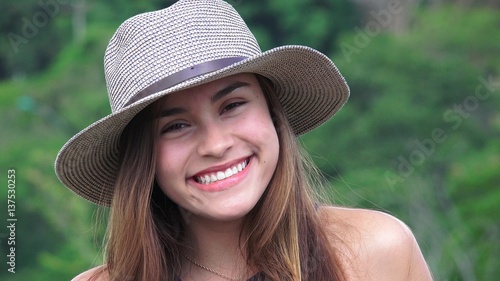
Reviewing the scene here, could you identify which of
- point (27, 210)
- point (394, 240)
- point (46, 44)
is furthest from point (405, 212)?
point (394, 240)

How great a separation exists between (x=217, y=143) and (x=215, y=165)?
0.05 m

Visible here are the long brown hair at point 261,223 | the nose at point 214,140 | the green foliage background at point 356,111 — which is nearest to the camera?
the nose at point 214,140

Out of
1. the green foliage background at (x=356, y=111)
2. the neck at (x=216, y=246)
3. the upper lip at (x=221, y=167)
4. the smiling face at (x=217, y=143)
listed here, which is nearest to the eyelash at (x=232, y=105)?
the smiling face at (x=217, y=143)

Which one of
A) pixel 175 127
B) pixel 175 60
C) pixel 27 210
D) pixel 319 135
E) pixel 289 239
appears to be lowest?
pixel 27 210

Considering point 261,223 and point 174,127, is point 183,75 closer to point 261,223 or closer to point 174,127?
point 174,127

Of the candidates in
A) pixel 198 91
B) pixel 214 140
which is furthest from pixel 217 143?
pixel 198 91

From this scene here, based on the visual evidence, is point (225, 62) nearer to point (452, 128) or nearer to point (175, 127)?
point (175, 127)

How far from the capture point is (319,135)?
17234 mm

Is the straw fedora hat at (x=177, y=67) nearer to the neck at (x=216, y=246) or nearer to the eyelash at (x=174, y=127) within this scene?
the eyelash at (x=174, y=127)

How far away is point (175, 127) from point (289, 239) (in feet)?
1.08

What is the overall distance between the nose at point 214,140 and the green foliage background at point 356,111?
1118cm

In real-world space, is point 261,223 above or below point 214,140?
below

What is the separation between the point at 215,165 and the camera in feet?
7.13

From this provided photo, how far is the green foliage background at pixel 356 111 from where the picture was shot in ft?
49.3
